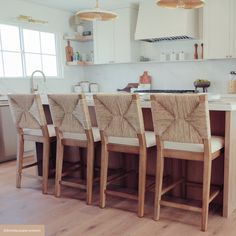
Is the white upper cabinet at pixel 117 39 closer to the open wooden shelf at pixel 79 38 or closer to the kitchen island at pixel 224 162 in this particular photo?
the open wooden shelf at pixel 79 38

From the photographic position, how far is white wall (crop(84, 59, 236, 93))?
4996 mm

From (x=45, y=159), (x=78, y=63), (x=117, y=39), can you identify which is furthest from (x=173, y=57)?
(x=45, y=159)

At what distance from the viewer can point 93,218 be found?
Result: 8.34ft

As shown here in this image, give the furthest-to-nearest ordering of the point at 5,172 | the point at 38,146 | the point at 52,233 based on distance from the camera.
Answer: the point at 5,172 → the point at 38,146 → the point at 52,233

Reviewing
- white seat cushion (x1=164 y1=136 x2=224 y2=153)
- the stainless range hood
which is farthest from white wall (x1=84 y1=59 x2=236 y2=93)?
white seat cushion (x1=164 y1=136 x2=224 y2=153)

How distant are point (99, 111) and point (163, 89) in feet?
10.3

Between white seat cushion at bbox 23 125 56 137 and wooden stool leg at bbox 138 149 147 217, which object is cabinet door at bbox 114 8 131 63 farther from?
wooden stool leg at bbox 138 149 147 217

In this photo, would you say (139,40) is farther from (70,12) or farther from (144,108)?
(144,108)

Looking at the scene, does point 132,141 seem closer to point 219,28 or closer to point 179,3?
point 179,3

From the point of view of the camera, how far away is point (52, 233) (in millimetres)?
2295

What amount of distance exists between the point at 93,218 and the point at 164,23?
3498 millimetres

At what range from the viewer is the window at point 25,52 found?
16.4 ft

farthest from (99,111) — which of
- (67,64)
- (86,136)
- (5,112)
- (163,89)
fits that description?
(67,64)

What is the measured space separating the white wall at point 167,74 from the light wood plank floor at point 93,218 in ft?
9.56
